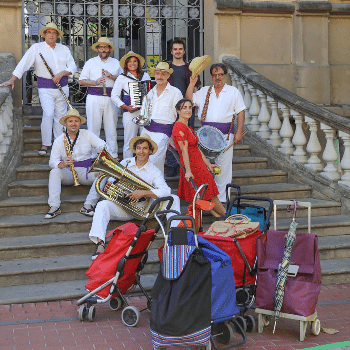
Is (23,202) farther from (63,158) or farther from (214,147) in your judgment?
(214,147)

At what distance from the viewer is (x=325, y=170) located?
9.37 metres

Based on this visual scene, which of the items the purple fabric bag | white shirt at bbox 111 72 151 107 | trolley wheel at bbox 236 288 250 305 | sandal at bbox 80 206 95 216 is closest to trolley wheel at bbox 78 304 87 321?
trolley wheel at bbox 236 288 250 305

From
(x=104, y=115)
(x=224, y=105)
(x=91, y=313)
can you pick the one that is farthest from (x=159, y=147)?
(x=91, y=313)

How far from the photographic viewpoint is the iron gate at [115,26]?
36.0 feet

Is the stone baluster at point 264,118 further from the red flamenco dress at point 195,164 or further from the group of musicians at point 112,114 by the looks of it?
the red flamenco dress at point 195,164

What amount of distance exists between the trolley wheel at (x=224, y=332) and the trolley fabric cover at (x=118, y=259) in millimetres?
1134

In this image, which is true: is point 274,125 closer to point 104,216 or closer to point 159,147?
point 159,147

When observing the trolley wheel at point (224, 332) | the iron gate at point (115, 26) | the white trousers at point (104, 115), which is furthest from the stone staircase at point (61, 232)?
the iron gate at point (115, 26)

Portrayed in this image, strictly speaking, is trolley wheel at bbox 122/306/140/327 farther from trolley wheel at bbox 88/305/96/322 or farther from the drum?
the drum

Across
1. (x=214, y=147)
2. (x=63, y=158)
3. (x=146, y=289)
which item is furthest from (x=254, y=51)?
(x=146, y=289)

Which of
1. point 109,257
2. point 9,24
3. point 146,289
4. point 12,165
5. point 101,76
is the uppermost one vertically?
point 9,24

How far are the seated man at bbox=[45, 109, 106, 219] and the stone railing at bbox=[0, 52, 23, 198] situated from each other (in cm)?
74

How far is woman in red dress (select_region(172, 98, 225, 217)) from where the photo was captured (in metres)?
7.71

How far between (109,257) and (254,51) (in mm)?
6407
